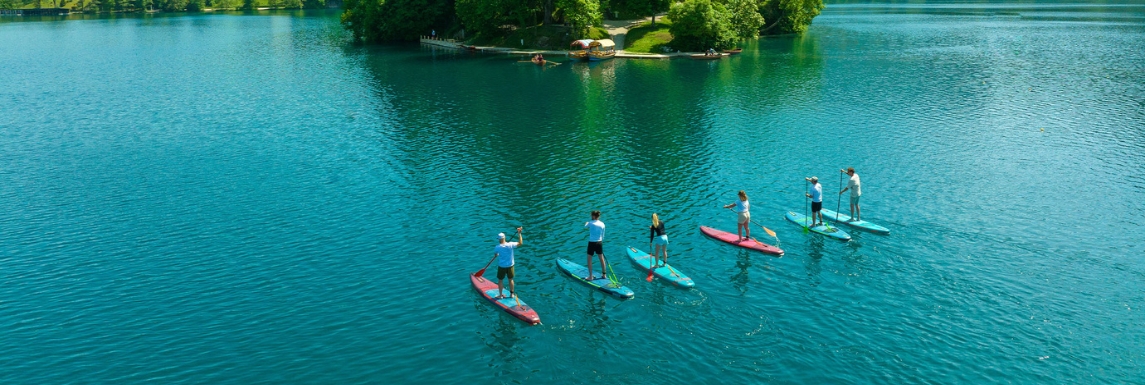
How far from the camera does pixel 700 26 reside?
13212cm

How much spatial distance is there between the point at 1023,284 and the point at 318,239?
39.3 meters

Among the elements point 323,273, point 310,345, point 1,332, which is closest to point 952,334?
point 310,345

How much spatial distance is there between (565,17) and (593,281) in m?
104

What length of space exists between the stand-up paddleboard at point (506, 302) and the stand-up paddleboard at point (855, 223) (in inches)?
859

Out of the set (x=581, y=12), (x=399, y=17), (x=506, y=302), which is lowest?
(x=506, y=302)

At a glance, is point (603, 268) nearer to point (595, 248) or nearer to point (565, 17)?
point (595, 248)

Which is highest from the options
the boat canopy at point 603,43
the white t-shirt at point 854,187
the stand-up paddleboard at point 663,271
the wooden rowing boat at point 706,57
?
the boat canopy at point 603,43

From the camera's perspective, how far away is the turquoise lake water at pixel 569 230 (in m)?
33.9

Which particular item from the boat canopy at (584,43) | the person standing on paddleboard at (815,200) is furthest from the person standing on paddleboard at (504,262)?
the boat canopy at (584,43)

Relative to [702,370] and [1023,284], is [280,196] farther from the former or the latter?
[1023,284]

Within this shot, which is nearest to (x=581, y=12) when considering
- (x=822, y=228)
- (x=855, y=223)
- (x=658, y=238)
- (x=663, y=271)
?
(x=855, y=223)

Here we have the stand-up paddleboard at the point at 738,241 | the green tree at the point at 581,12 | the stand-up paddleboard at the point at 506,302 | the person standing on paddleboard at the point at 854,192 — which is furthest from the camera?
the green tree at the point at 581,12

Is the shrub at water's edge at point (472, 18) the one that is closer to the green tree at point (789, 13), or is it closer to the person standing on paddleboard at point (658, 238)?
the green tree at point (789, 13)

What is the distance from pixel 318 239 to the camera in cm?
4828
